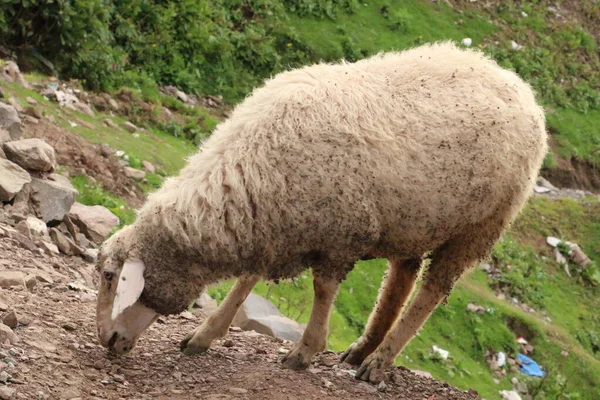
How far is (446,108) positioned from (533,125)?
94cm

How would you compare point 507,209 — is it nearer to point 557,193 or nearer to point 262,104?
point 262,104

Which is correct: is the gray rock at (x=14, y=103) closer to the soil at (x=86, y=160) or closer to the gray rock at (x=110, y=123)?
the soil at (x=86, y=160)

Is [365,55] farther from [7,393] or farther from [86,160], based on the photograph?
[7,393]

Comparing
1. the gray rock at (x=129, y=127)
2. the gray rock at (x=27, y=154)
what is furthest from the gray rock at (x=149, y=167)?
the gray rock at (x=27, y=154)

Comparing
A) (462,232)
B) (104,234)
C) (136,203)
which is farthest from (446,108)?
(136,203)

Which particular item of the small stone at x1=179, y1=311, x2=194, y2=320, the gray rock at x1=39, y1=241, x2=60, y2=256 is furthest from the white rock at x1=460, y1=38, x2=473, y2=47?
the gray rock at x1=39, y1=241, x2=60, y2=256

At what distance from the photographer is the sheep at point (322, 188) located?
632 cm

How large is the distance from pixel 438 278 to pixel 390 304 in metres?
0.62

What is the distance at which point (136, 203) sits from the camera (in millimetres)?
11562

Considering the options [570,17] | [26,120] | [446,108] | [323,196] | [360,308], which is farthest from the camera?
[570,17]

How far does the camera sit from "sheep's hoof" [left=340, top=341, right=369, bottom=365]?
7.72 meters

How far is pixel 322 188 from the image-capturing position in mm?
6328

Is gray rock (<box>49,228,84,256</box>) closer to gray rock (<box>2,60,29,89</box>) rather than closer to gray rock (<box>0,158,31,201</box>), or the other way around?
gray rock (<box>0,158,31,201</box>)

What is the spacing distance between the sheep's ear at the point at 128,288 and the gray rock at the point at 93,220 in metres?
3.35
